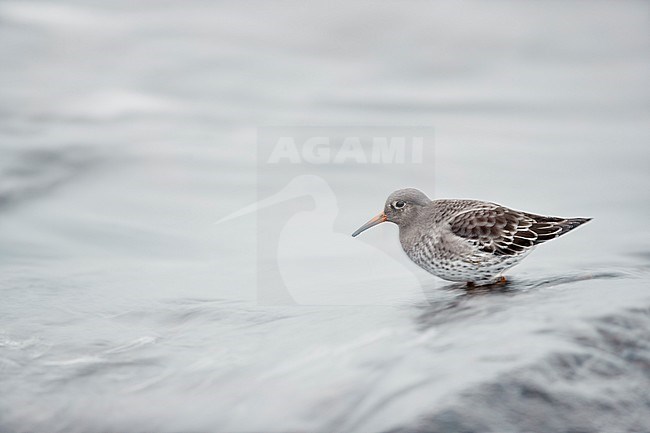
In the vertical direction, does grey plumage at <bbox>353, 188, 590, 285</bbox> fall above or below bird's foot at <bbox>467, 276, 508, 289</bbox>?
above

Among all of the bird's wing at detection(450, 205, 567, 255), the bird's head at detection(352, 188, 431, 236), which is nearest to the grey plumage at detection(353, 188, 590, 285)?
the bird's wing at detection(450, 205, 567, 255)

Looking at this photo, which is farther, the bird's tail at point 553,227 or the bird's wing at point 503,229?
the bird's tail at point 553,227

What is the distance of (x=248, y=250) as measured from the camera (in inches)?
396

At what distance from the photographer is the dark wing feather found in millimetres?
6938

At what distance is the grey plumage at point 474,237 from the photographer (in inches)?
272

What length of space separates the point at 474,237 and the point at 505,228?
28cm

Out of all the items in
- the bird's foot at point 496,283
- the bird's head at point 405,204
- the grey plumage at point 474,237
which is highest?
the bird's head at point 405,204

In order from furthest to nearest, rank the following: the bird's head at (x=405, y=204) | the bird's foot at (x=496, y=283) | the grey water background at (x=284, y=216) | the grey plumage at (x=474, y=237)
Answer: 1. the bird's head at (x=405, y=204)
2. the bird's foot at (x=496, y=283)
3. the grey plumage at (x=474, y=237)
4. the grey water background at (x=284, y=216)

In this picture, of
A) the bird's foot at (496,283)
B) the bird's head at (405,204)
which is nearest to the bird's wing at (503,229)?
the bird's foot at (496,283)

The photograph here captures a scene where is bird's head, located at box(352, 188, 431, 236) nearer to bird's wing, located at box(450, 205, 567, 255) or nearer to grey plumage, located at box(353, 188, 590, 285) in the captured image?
grey plumage, located at box(353, 188, 590, 285)

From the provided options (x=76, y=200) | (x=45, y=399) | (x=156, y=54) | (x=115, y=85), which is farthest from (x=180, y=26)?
(x=45, y=399)

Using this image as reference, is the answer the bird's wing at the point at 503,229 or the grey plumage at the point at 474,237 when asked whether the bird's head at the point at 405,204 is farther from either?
the bird's wing at the point at 503,229

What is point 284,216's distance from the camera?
11172mm

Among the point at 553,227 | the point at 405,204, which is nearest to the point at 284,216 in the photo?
the point at 405,204
